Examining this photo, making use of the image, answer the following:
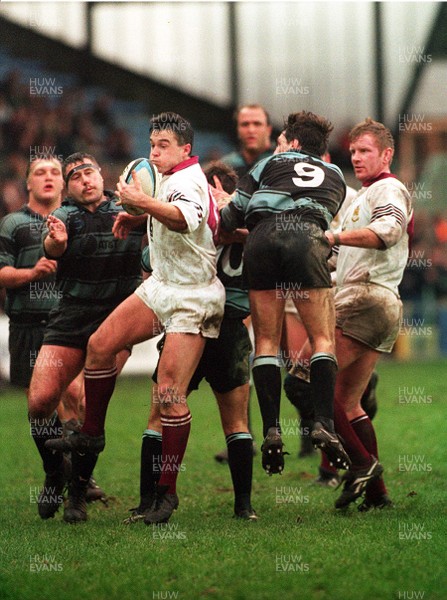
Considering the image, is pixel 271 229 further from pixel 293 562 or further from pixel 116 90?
pixel 116 90

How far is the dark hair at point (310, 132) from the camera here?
23.4 feet

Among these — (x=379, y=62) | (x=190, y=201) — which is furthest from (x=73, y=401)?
(x=379, y=62)

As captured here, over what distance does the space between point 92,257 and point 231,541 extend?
2.25 m

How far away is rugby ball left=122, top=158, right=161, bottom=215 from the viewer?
691 cm

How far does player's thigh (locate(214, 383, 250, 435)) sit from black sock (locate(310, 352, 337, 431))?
1.91 ft

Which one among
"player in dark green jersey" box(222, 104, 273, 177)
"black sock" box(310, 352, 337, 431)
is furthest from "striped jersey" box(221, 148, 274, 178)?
"black sock" box(310, 352, 337, 431)

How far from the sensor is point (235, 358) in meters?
7.14

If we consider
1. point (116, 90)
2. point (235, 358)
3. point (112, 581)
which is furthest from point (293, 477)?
point (116, 90)

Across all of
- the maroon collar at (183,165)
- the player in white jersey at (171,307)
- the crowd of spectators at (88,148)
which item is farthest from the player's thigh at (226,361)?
the crowd of spectators at (88,148)

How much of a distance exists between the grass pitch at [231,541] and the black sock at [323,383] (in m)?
0.67

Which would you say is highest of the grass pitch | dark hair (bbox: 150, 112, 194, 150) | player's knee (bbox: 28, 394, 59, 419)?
dark hair (bbox: 150, 112, 194, 150)

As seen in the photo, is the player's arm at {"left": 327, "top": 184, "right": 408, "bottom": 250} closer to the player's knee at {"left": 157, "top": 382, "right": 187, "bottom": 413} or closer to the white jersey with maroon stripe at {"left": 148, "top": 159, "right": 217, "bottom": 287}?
the white jersey with maroon stripe at {"left": 148, "top": 159, "right": 217, "bottom": 287}

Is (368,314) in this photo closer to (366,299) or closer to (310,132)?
(366,299)

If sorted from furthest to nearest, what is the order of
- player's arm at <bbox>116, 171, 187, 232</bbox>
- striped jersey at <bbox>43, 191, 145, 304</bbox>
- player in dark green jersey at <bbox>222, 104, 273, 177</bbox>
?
player in dark green jersey at <bbox>222, 104, 273, 177</bbox> < striped jersey at <bbox>43, 191, 145, 304</bbox> < player's arm at <bbox>116, 171, 187, 232</bbox>
